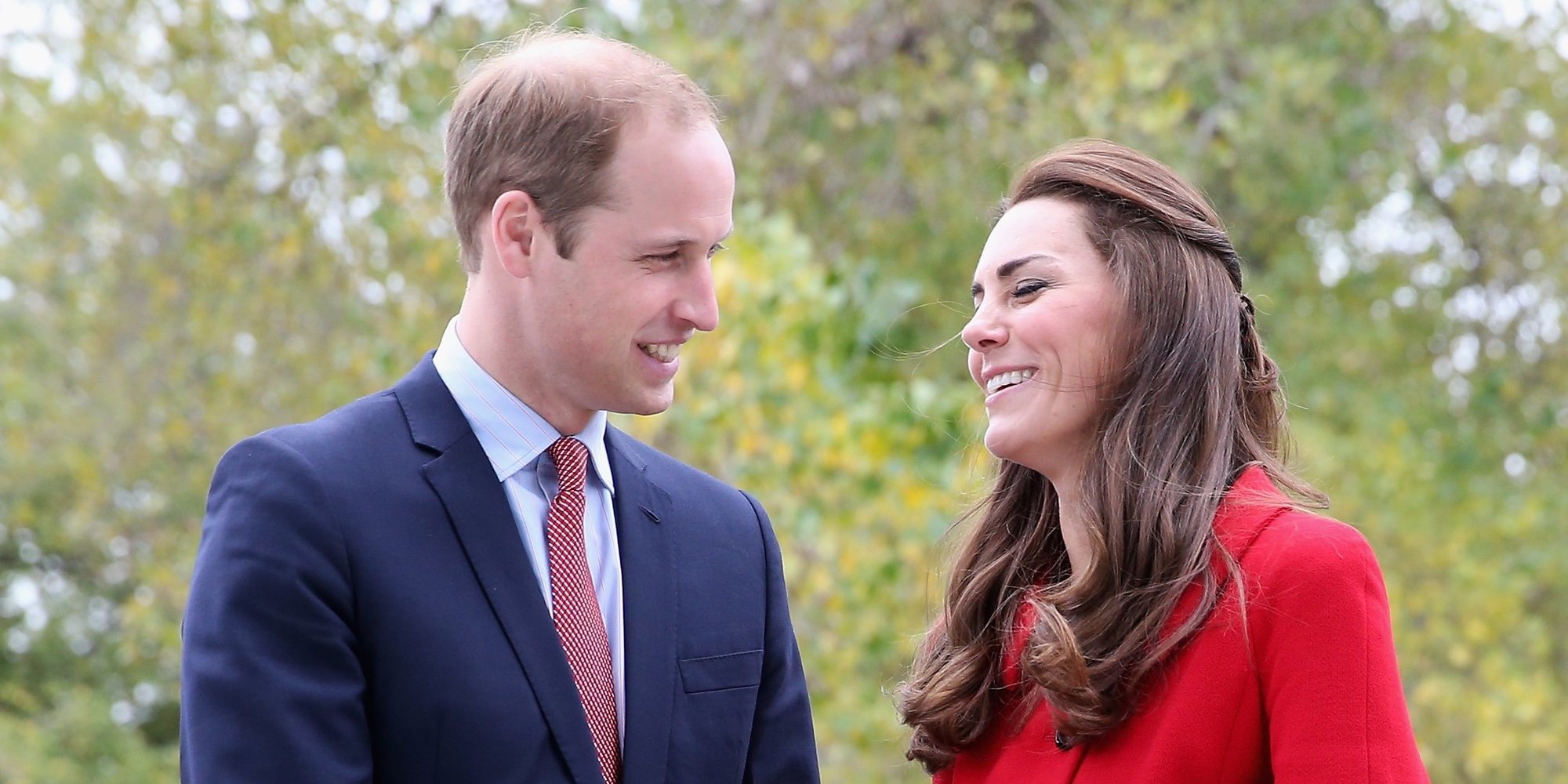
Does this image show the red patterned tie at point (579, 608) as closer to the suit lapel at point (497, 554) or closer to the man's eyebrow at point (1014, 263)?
the suit lapel at point (497, 554)

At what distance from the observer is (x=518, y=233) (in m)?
2.21

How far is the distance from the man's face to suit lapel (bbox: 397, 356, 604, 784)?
0.12 metres

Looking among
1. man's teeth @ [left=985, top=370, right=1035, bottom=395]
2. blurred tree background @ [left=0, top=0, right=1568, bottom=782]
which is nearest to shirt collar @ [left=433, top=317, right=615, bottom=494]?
man's teeth @ [left=985, top=370, right=1035, bottom=395]

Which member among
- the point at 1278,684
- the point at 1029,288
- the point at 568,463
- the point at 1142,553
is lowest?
the point at 1278,684

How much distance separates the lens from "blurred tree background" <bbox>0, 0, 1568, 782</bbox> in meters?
5.06

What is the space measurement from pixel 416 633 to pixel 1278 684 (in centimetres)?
103

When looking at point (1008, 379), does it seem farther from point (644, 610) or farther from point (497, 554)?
point (497, 554)

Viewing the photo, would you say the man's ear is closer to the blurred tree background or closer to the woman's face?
the woman's face

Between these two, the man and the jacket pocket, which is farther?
the jacket pocket

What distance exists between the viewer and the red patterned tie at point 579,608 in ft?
7.08

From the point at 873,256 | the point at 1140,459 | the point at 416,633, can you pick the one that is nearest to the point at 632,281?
the point at 416,633

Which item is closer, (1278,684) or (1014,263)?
(1278,684)

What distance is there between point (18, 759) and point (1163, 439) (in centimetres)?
1157

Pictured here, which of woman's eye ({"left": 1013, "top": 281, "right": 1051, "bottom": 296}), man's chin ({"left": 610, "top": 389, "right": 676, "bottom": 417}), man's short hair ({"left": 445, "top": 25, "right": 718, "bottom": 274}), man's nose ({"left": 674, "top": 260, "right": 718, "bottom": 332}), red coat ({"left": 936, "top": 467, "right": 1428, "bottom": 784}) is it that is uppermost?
man's short hair ({"left": 445, "top": 25, "right": 718, "bottom": 274})
